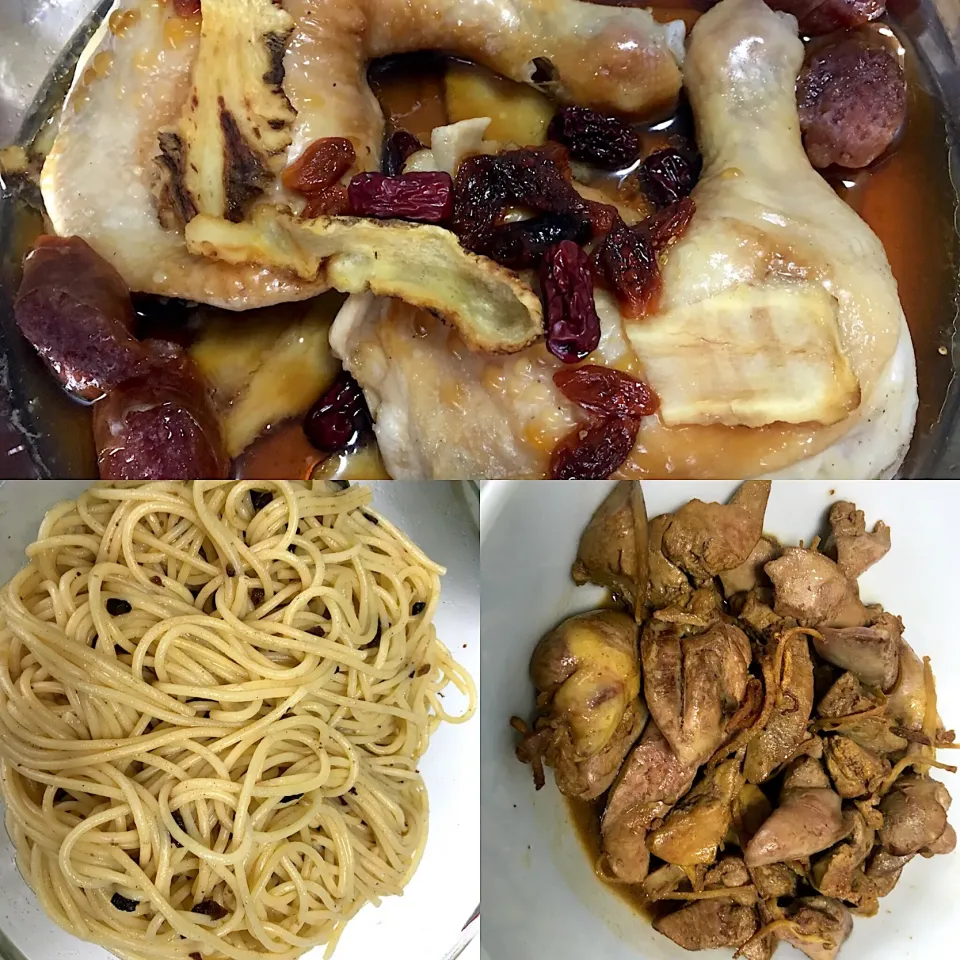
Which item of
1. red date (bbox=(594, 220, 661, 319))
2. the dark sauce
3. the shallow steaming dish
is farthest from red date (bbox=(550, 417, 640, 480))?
the dark sauce

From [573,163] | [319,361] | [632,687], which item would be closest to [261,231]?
[319,361]

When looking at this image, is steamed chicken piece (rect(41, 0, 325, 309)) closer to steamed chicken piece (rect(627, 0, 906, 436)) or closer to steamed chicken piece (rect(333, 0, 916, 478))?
steamed chicken piece (rect(333, 0, 916, 478))

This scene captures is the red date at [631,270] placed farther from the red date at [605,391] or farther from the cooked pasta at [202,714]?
the cooked pasta at [202,714]

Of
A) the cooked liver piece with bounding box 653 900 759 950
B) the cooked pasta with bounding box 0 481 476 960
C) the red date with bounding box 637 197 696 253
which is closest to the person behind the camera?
the cooked pasta with bounding box 0 481 476 960

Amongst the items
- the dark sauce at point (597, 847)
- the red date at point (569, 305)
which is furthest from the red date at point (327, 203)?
the dark sauce at point (597, 847)

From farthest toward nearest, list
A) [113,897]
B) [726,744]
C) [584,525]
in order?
[726,744], [584,525], [113,897]

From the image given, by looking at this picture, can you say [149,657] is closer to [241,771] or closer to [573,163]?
[241,771]
